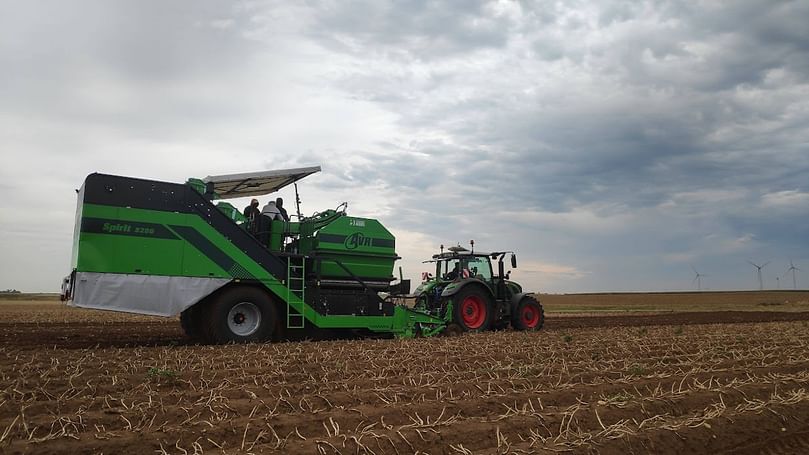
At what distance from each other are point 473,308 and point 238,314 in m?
6.28

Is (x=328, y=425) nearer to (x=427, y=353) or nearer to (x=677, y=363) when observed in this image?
(x=427, y=353)

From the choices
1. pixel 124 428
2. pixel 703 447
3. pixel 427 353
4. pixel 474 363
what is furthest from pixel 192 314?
pixel 703 447

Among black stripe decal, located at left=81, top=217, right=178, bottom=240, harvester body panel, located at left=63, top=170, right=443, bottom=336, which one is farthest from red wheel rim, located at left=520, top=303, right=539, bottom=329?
black stripe decal, located at left=81, top=217, right=178, bottom=240

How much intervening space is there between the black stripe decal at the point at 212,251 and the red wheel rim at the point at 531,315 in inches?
311

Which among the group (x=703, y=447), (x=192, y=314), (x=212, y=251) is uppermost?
(x=212, y=251)

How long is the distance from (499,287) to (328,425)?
11173 millimetres

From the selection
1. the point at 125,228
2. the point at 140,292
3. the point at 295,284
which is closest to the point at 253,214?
the point at 295,284

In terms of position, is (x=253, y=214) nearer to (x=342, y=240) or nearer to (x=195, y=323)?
(x=342, y=240)

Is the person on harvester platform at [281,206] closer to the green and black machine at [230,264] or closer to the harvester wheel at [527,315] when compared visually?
the green and black machine at [230,264]

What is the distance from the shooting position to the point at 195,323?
468 inches

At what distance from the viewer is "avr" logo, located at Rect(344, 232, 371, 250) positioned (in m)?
12.3

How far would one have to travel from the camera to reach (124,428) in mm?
4672

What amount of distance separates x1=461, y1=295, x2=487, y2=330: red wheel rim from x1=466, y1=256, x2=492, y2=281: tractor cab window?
76 cm

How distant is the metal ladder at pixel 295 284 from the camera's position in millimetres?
11609
